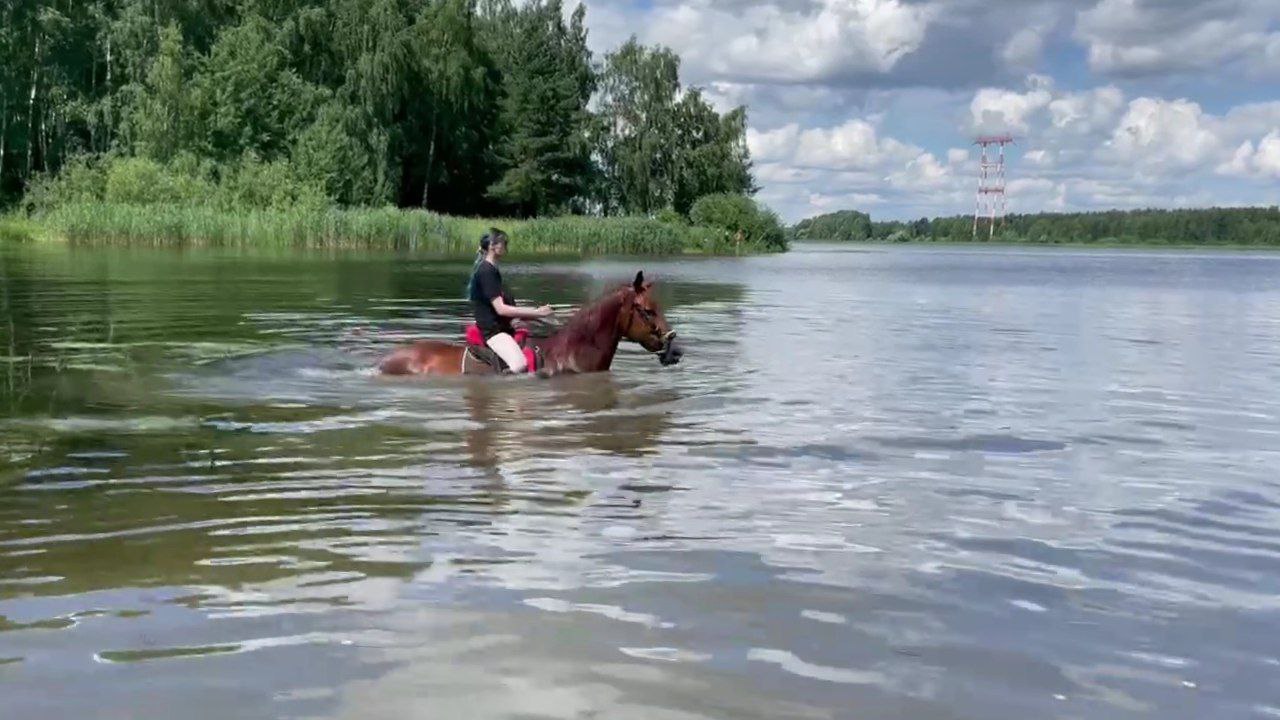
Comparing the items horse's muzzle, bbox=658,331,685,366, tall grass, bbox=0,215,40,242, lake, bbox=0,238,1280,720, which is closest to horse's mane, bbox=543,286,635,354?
lake, bbox=0,238,1280,720

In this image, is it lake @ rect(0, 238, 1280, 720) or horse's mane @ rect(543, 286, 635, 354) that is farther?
horse's mane @ rect(543, 286, 635, 354)

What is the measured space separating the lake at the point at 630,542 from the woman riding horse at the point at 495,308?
16.7 inches

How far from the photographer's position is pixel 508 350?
14289mm

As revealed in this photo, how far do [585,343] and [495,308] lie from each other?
1.30 metres

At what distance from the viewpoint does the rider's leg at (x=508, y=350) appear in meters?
14.3

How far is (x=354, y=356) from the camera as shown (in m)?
17.1

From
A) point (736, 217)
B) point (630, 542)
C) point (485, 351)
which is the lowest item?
point (630, 542)

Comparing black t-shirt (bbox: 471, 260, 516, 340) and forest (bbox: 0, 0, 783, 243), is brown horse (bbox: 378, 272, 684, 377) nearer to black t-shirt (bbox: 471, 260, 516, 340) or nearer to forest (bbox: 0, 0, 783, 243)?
black t-shirt (bbox: 471, 260, 516, 340)

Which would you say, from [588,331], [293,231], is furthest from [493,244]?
[293,231]

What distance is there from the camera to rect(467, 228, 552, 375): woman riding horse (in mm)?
13781

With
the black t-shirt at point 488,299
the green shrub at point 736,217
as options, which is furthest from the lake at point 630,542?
the green shrub at point 736,217

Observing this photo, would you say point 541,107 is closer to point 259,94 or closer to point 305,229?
point 259,94

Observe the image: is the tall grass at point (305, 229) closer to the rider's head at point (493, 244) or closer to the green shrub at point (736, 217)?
the green shrub at point (736, 217)

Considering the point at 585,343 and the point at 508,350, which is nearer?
the point at 508,350
